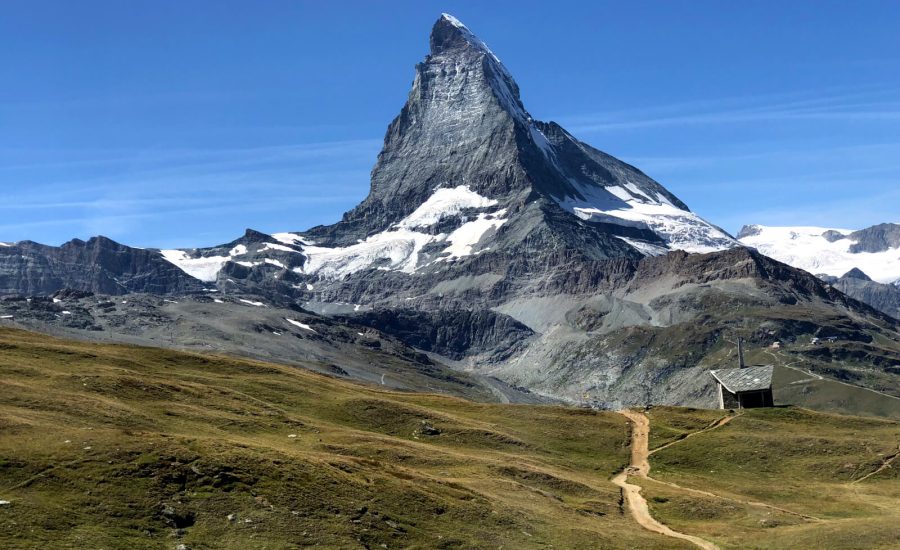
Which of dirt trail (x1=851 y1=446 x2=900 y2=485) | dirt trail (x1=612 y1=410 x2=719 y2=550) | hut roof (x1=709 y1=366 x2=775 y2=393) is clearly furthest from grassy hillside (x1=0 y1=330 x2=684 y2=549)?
hut roof (x1=709 y1=366 x2=775 y2=393)

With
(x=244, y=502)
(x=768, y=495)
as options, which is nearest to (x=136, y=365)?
(x=244, y=502)

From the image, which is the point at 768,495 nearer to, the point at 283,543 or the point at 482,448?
the point at 482,448

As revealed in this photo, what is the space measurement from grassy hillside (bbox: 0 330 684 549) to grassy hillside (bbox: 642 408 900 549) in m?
6.36

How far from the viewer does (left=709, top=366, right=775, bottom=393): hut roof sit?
456 feet

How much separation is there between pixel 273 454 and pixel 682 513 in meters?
35.7

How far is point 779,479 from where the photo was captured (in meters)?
108

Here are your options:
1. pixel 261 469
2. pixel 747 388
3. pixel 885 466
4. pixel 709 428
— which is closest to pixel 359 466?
pixel 261 469

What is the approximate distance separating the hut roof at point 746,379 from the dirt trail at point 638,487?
13.0 m

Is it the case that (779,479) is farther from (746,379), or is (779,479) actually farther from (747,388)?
(746,379)

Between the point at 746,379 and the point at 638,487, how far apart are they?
1884 inches

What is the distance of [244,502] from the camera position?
209ft

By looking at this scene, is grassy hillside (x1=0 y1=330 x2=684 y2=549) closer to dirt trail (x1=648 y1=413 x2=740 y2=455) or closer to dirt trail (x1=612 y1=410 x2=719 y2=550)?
dirt trail (x1=612 y1=410 x2=719 y2=550)

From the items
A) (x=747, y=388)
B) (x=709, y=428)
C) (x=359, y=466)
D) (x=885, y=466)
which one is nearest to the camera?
(x=359, y=466)

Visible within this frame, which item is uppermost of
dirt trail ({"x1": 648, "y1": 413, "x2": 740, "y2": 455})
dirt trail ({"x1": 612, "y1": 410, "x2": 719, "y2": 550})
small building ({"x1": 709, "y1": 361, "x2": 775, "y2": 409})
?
small building ({"x1": 709, "y1": 361, "x2": 775, "y2": 409})
